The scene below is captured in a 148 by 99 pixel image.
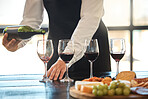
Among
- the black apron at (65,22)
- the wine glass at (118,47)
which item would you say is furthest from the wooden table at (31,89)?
the black apron at (65,22)

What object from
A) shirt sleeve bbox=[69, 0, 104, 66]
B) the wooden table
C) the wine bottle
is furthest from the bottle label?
shirt sleeve bbox=[69, 0, 104, 66]

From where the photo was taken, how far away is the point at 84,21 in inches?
88.1

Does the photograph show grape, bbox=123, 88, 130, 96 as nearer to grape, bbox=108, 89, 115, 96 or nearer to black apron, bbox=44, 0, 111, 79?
grape, bbox=108, 89, 115, 96

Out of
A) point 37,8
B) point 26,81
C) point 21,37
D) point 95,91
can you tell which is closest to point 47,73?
point 26,81

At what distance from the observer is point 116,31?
4.55m

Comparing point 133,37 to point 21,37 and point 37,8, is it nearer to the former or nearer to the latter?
point 37,8

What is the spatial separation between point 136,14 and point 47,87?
311 cm

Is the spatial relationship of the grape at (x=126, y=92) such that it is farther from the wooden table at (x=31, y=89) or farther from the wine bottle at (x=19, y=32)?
the wine bottle at (x=19, y=32)

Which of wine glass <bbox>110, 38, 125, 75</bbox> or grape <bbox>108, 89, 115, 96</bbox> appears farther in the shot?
wine glass <bbox>110, 38, 125, 75</bbox>

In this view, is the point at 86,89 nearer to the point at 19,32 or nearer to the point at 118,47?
the point at 118,47

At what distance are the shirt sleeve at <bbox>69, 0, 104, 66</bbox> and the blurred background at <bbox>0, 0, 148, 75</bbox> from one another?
195 centimetres

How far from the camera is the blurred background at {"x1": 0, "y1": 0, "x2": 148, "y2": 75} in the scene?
14.3ft

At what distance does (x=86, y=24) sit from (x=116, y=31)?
2393 millimetres

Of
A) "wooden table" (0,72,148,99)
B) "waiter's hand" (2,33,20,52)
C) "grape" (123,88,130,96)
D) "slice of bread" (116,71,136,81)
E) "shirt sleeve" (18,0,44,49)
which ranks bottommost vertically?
"wooden table" (0,72,148,99)
